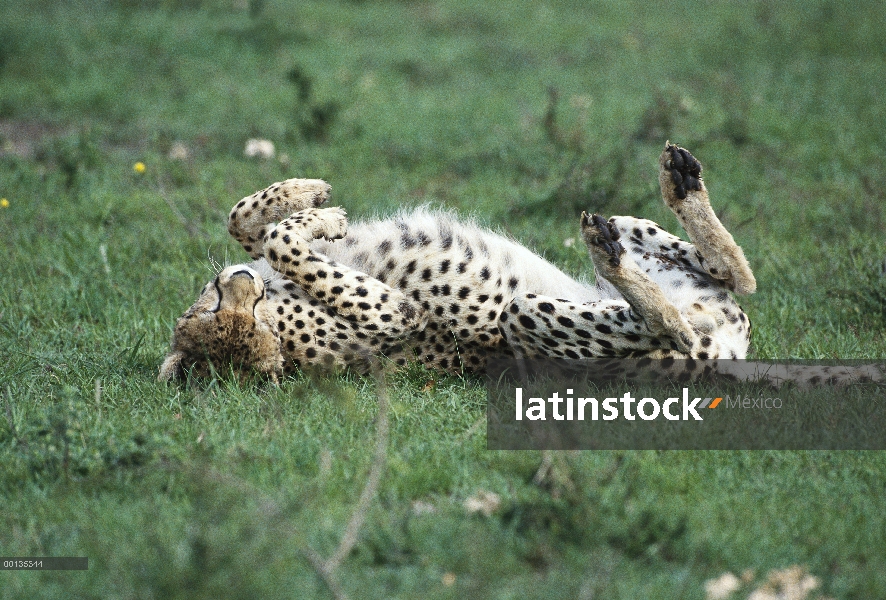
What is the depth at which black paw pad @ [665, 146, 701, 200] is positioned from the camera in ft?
15.0

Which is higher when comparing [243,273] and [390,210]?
[243,273]

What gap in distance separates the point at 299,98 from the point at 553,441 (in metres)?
4.85

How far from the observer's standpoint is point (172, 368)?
4.03 metres

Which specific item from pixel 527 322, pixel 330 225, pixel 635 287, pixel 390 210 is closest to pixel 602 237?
pixel 635 287

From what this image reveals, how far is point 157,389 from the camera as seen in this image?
13.1ft

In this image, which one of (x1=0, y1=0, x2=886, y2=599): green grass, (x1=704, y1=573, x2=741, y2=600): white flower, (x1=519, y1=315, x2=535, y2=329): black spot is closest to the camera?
(x1=704, y1=573, x2=741, y2=600): white flower

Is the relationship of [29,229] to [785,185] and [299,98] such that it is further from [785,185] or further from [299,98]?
[785,185]

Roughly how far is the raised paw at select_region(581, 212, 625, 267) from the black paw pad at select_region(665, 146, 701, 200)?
60 cm

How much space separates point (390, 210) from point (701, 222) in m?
1.91

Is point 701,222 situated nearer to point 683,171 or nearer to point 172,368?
point 683,171

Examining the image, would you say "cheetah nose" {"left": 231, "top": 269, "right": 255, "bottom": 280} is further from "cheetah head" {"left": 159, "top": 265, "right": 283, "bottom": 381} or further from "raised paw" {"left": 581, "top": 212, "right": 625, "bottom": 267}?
"raised paw" {"left": 581, "top": 212, "right": 625, "bottom": 267}

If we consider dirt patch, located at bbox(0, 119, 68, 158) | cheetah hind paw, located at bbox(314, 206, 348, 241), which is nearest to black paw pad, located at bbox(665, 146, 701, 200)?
cheetah hind paw, located at bbox(314, 206, 348, 241)

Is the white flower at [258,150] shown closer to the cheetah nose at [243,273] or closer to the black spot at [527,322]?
the cheetah nose at [243,273]
